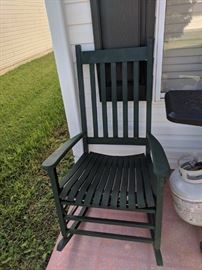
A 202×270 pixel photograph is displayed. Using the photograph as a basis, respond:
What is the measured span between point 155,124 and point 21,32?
6204 millimetres

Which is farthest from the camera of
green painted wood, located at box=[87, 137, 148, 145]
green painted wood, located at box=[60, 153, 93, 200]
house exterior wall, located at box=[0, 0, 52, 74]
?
house exterior wall, located at box=[0, 0, 52, 74]

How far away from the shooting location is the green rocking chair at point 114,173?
3.94 feet

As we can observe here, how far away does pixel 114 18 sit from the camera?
4.83ft

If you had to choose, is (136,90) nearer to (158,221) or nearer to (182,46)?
(182,46)

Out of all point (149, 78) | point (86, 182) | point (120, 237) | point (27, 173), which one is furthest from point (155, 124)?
point (27, 173)

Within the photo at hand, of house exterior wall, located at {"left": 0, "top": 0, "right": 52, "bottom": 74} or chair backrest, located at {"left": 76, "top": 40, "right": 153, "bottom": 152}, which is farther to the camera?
house exterior wall, located at {"left": 0, "top": 0, "right": 52, "bottom": 74}

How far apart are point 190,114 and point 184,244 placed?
0.86 m

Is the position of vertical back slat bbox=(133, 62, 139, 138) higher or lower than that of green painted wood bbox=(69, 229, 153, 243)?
higher

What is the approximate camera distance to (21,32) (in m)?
6.60

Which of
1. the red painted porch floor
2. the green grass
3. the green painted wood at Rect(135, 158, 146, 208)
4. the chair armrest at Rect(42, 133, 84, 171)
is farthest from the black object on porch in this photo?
the green grass

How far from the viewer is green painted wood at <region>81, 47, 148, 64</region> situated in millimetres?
1469

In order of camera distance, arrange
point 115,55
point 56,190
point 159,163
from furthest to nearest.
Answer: point 115,55
point 56,190
point 159,163

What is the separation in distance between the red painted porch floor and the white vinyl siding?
1.04 m

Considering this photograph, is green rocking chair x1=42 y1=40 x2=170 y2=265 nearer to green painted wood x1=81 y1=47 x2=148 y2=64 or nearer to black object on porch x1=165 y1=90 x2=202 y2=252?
green painted wood x1=81 y1=47 x2=148 y2=64
